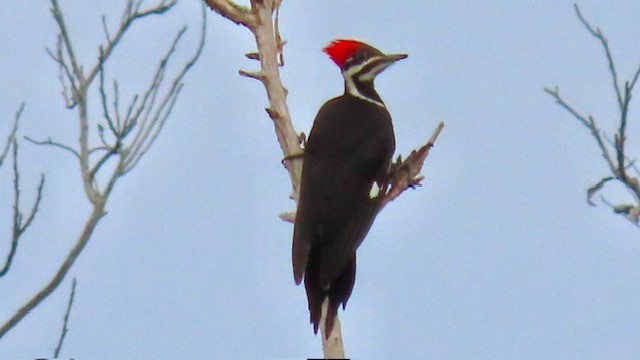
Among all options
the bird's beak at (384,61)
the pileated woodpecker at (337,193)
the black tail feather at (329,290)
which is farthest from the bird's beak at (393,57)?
the black tail feather at (329,290)

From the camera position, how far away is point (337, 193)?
4309mm

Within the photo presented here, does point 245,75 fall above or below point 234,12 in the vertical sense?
below

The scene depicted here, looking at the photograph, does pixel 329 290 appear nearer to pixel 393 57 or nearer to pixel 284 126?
pixel 284 126

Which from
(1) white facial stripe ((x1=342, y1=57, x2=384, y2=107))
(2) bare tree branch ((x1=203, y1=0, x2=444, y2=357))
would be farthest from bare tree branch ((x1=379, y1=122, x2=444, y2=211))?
(1) white facial stripe ((x1=342, y1=57, x2=384, y2=107))

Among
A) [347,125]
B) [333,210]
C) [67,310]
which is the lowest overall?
[67,310]

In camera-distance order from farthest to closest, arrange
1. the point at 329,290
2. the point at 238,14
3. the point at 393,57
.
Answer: the point at 393,57 → the point at 238,14 → the point at 329,290

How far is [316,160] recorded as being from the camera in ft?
14.3

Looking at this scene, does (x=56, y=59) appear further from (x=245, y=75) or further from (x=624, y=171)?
(x=624, y=171)

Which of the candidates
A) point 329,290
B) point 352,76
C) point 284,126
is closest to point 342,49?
point 352,76

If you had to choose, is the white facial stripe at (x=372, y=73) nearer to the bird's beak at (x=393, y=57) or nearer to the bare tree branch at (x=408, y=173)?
the bird's beak at (x=393, y=57)

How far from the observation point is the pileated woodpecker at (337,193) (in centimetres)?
415

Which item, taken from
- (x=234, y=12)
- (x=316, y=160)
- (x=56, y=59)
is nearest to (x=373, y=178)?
(x=316, y=160)

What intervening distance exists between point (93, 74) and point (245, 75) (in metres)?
0.80

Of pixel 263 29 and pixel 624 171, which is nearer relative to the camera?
pixel 624 171
